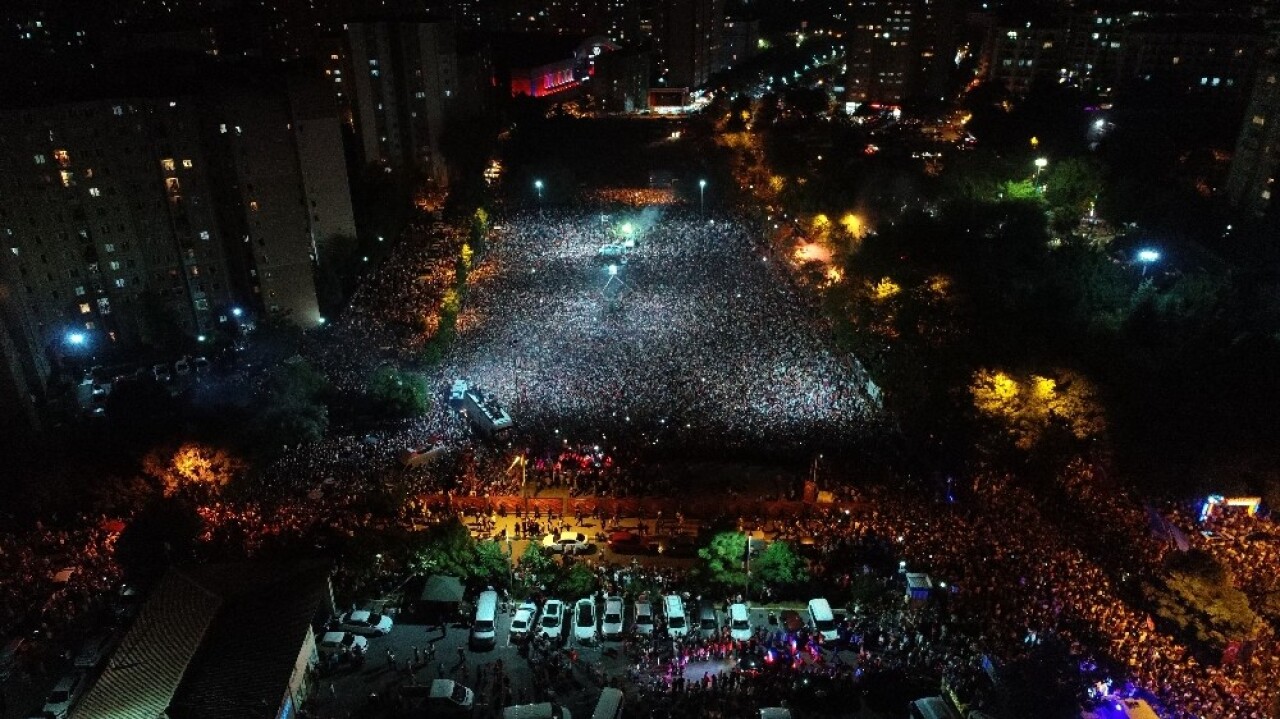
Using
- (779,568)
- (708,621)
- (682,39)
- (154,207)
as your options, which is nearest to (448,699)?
(708,621)

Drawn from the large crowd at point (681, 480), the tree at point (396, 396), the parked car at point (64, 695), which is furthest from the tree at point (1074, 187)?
the parked car at point (64, 695)

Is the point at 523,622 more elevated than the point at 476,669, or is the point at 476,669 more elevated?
the point at 523,622

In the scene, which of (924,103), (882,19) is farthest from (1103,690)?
(882,19)

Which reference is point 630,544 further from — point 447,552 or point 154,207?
point 154,207

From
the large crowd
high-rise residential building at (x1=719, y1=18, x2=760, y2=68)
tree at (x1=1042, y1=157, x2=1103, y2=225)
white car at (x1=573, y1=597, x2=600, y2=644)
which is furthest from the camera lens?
high-rise residential building at (x1=719, y1=18, x2=760, y2=68)

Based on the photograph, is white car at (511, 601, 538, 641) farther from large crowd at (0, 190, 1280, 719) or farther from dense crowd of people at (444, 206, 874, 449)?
dense crowd of people at (444, 206, 874, 449)

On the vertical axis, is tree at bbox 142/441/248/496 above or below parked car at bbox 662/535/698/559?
above

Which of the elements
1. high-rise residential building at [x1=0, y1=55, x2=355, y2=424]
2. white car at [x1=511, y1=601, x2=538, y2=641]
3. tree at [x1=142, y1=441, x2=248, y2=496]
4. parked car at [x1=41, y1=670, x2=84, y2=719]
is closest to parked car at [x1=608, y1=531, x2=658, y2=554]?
white car at [x1=511, y1=601, x2=538, y2=641]
